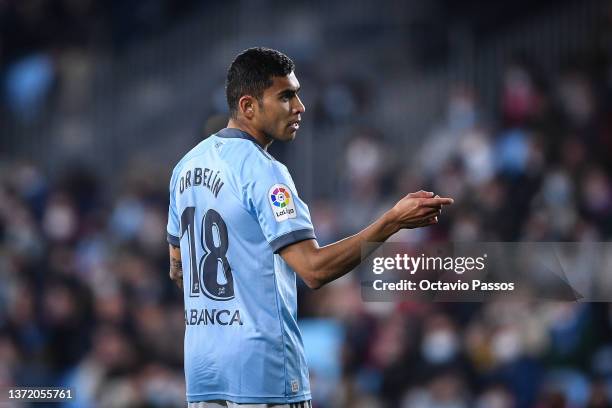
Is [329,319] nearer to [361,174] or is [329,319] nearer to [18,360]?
[361,174]

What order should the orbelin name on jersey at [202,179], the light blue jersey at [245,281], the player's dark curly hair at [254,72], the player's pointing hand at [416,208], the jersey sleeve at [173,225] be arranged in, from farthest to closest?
the jersey sleeve at [173,225]
the player's dark curly hair at [254,72]
the orbelin name on jersey at [202,179]
the light blue jersey at [245,281]
the player's pointing hand at [416,208]

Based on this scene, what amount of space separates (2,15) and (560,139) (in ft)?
20.7

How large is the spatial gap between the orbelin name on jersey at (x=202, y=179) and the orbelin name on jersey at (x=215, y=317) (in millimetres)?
412

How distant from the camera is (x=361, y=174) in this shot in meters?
10.7

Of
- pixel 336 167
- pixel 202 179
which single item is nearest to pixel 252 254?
pixel 202 179

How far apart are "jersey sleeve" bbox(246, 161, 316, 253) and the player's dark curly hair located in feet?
1.16

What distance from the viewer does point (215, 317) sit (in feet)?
13.0

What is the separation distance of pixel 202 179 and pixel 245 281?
407mm

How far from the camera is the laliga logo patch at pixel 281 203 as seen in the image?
3826mm

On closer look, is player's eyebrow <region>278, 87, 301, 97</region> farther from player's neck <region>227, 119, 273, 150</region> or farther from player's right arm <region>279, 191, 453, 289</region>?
player's right arm <region>279, 191, 453, 289</region>

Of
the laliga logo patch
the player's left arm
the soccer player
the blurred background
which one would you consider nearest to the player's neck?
the soccer player

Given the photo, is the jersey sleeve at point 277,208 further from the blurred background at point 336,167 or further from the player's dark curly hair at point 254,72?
the blurred background at point 336,167

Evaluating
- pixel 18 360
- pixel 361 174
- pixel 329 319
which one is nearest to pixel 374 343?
pixel 329 319

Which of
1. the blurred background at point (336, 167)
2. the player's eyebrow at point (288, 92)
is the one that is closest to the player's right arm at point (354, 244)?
the player's eyebrow at point (288, 92)
